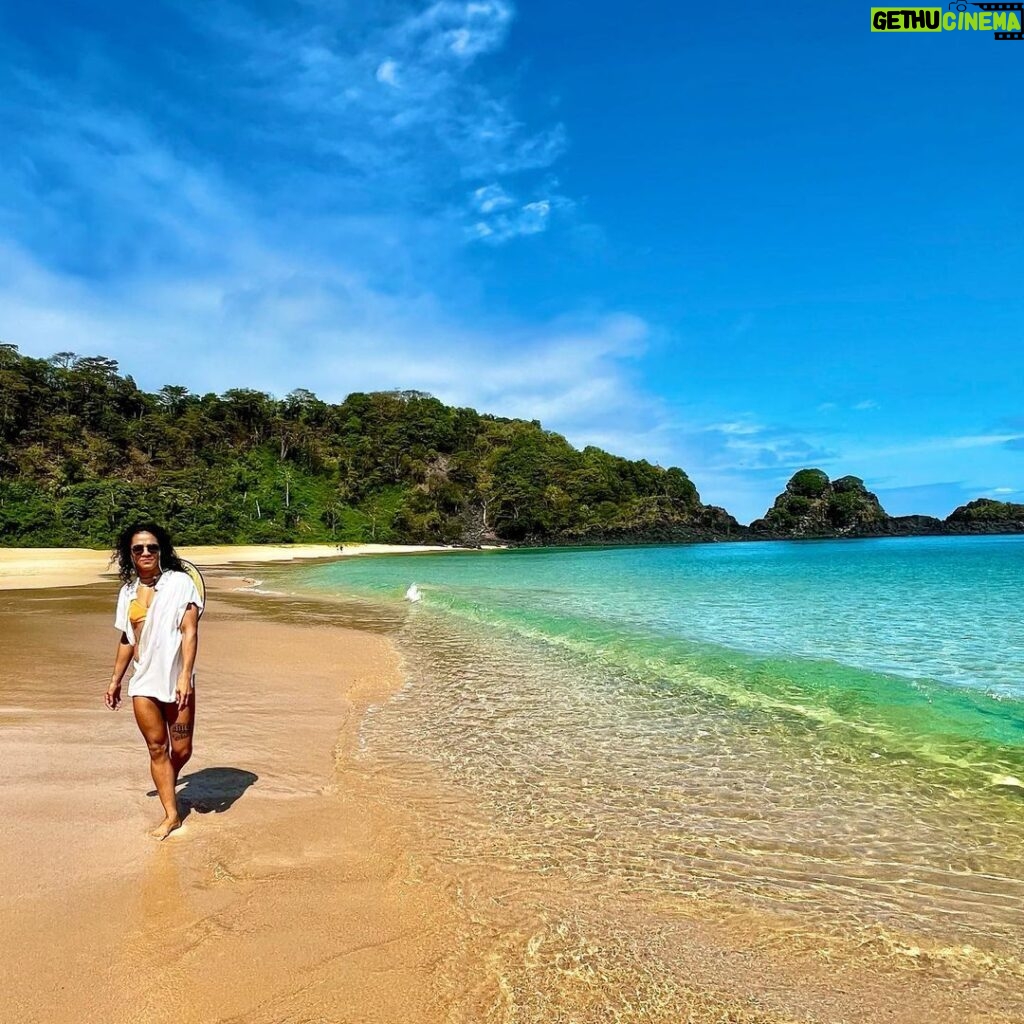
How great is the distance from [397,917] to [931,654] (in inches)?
495

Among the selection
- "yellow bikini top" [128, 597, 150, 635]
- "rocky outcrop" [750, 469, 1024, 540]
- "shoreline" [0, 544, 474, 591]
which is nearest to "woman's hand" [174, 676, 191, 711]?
"yellow bikini top" [128, 597, 150, 635]

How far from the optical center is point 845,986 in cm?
320

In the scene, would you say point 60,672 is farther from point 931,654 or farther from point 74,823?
point 931,654

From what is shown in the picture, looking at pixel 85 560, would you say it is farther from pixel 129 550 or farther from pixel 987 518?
pixel 987 518

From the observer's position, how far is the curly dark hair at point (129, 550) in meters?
4.67

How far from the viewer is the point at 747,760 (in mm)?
6586

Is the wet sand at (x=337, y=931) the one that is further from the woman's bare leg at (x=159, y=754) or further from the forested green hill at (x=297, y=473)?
the forested green hill at (x=297, y=473)

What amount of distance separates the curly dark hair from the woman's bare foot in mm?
1766

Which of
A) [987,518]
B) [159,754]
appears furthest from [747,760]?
[987,518]

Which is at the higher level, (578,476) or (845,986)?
(578,476)

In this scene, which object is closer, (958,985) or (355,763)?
(958,985)

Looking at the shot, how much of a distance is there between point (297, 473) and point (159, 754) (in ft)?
370

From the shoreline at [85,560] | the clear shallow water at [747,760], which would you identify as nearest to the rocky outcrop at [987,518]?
the shoreline at [85,560]

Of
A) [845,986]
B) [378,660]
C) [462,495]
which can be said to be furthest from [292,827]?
[462,495]
